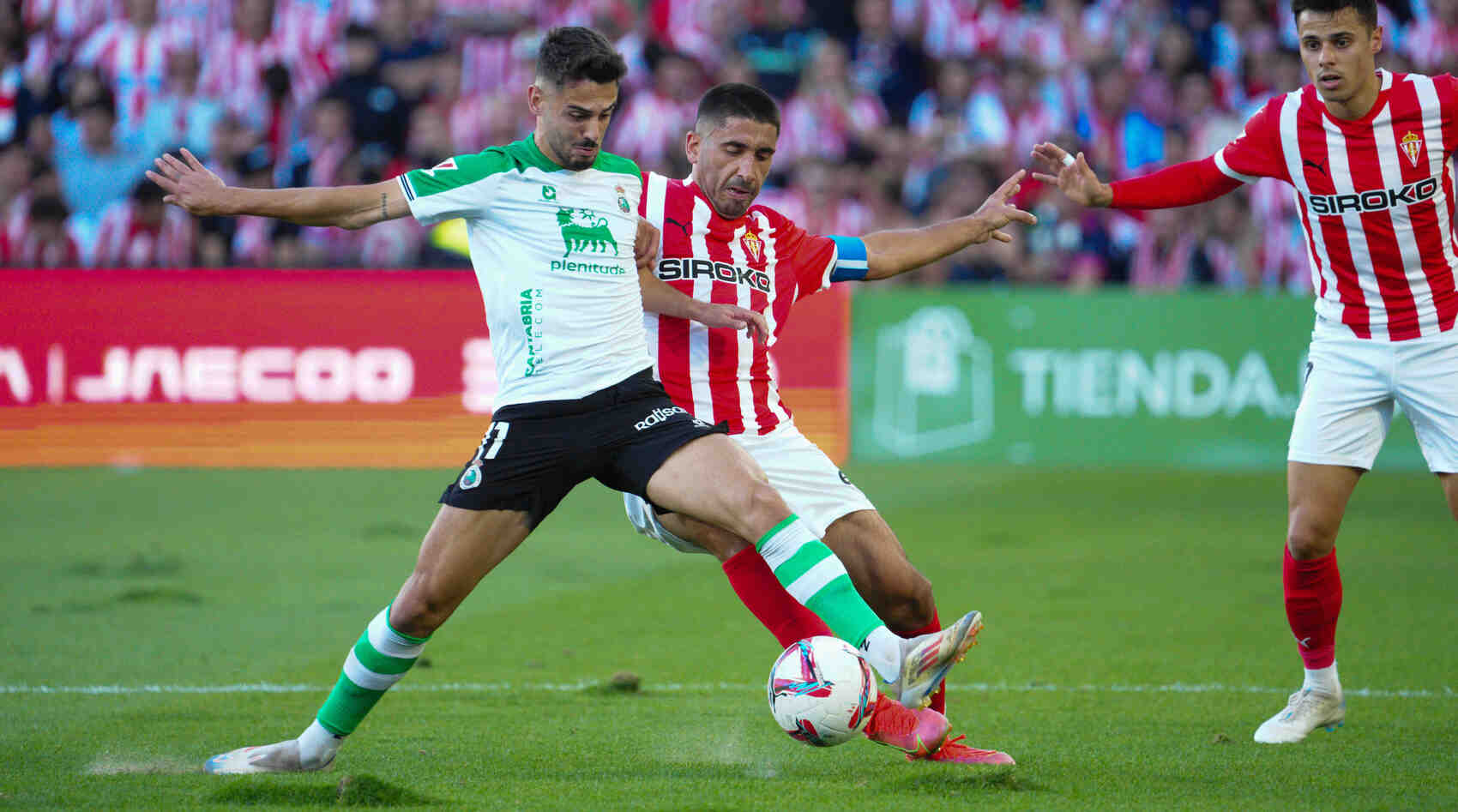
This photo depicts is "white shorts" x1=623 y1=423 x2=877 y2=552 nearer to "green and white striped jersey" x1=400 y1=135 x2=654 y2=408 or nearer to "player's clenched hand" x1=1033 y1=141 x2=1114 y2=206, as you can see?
"green and white striped jersey" x1=400 y1=135 x2=654 y2=408

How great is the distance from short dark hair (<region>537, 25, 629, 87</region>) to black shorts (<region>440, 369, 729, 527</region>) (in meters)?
0.92

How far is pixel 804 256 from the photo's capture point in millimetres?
6008

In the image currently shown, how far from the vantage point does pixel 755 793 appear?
4746 mm

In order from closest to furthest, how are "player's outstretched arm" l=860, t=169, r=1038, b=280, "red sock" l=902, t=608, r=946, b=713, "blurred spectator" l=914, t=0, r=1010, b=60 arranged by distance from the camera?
"red sock" l=902, t=608, r=946, b=713, "player's outstretched arm" l=860, t=169, r=1038, b=280, "blurred spectator" l=914, t=0, r=1010, b=60

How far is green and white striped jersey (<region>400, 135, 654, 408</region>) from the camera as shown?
5039mm

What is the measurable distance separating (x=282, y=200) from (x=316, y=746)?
5.29 ft

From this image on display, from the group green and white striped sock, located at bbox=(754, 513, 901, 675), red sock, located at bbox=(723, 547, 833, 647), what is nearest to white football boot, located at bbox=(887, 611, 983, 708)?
green and white striped sock, located at bbox=(754, 513, 901, 675)

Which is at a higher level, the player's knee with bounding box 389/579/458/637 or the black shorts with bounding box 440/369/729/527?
the black shorts with bounding box 440/369/729/527

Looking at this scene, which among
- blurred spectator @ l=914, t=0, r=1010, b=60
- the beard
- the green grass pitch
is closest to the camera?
the green grass pitch

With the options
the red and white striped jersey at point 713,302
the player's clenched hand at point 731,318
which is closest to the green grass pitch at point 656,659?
the red and white striped jersey at point 713,302

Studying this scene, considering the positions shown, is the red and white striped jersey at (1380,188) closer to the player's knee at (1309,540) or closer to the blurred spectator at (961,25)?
the player's knee at (1309,540)

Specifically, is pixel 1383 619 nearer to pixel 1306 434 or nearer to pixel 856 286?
pixel 1306 434

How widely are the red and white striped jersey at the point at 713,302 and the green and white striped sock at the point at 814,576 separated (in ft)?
2.72

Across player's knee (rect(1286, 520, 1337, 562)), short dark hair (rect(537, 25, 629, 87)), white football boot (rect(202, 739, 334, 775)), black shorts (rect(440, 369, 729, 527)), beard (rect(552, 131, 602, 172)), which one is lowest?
white football boot (rect(202, 739, 334, 775))
